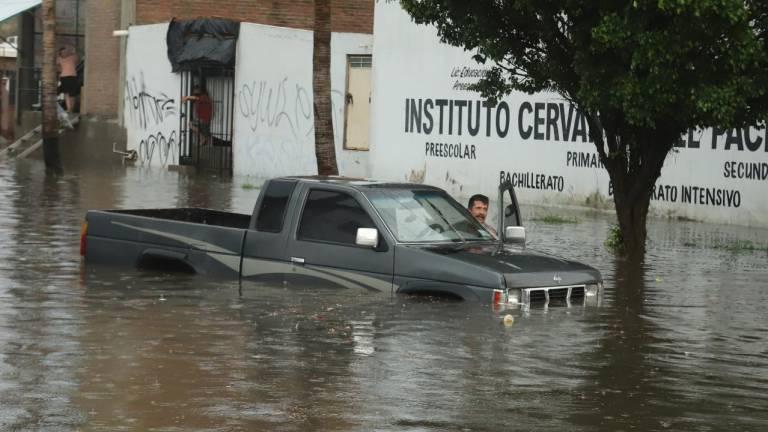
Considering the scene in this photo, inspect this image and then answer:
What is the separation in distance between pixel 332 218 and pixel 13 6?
3498 cm

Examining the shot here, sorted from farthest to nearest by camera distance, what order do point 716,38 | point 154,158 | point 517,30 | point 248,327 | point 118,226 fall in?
point 154,158
point 517,30
point 716,38
point 118,226
point 248,327

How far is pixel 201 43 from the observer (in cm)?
3838

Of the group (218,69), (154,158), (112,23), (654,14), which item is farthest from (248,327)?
(112,23)

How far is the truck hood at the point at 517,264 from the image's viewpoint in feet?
39.2

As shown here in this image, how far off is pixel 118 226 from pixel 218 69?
24.2 metres

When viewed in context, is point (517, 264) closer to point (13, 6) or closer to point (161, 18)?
point (161, 18)

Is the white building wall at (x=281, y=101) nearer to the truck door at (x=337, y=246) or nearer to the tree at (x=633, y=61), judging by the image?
the tree at (x=633, y=61)

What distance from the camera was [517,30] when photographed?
60.7ft

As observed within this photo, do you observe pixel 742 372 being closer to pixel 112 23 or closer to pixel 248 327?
pixel 248 327

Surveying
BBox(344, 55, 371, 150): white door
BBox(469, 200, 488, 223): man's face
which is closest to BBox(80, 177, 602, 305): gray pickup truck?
BBox(469, 200, 488, 223): man's face

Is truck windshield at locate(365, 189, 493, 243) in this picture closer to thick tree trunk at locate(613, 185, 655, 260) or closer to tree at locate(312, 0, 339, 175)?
thick tree trunk at locate(613, 185, 655, 260)

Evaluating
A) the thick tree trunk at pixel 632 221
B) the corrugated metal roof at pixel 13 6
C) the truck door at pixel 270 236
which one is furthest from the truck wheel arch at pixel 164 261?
the corrugated metal roof at pixel 13 6

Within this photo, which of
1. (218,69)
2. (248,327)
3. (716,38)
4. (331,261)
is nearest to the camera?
(248,327)

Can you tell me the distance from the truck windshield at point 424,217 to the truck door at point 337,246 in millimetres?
175
